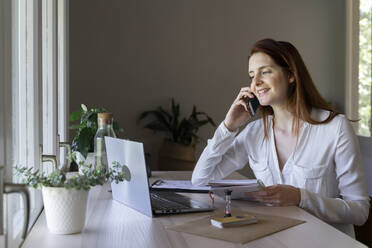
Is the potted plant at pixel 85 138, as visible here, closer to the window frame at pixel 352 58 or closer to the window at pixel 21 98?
the window at pixel 21 98

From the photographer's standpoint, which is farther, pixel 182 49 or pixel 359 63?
pixel 359 63

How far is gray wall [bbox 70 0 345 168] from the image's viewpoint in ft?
15.3

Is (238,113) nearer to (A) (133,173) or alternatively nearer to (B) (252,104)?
(B) (252,104)

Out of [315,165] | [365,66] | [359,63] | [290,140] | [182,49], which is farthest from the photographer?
[365,66]

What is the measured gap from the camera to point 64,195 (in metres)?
1.04

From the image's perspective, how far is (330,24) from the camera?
5.22 meters

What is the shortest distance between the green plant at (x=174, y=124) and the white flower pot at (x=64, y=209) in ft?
12.0

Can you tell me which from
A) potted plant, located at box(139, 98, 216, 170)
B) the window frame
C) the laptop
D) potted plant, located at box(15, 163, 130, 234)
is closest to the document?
the laptop

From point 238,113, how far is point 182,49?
309cm

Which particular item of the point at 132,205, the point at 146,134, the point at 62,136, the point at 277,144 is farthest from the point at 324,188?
the point at 146,134

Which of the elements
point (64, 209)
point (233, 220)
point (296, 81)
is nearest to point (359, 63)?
point (296, 81)

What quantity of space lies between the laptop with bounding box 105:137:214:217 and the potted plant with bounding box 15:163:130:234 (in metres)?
0.15

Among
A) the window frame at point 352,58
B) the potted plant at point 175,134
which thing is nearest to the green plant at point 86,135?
the potted plant at point 175,134

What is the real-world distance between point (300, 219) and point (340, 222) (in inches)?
15.3
